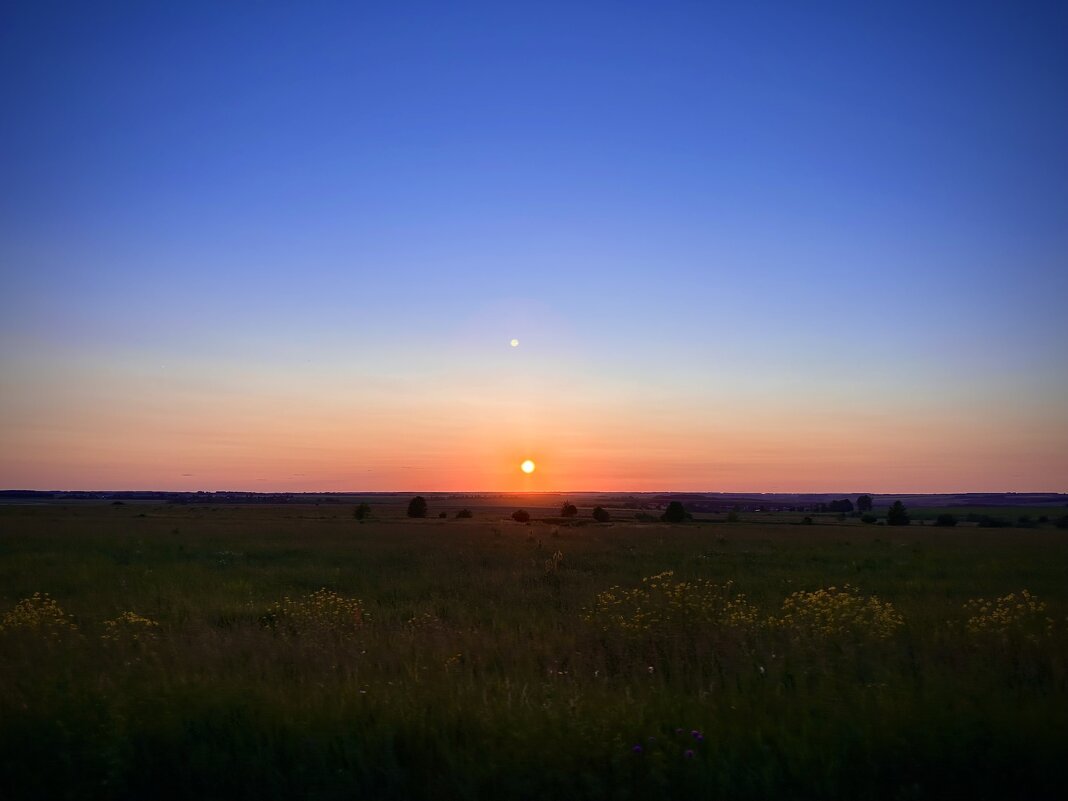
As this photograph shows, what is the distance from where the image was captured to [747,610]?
11484 millimetres

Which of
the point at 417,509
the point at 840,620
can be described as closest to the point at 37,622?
the point at 840,620

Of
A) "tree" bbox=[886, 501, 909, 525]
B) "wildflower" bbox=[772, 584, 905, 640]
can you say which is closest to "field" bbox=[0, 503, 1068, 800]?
"wildflower" bbox=[772, 584, 905, 640]

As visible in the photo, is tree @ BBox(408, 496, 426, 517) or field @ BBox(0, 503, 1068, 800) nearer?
field @ BBox(0, 503, 1068, 800)

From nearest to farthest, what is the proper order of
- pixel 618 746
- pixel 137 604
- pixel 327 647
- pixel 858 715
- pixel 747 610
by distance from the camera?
1. pixel 618 746
2. pixel 858 715
3. pixel 327 647
4. pixel 747 610
5. pixel 137 604

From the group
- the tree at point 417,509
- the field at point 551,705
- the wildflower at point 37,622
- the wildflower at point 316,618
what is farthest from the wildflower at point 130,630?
the tree at point 417,509

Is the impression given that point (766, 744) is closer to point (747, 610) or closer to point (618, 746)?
point (618, 746)

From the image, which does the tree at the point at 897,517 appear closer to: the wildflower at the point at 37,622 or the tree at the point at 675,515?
the tree at the point at 675,515

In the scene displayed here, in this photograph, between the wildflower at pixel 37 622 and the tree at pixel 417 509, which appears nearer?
the wildflower at pixel 37 622

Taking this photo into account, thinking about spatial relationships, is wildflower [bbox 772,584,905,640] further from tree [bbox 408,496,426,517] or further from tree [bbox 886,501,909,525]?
tree [bbox 408,496,426,517]

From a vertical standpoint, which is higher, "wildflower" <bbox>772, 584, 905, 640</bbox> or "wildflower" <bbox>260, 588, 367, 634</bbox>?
"wildflower" <bbox>772, 584, 905, 640</bbox>

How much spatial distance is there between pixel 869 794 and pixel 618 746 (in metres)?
1.53

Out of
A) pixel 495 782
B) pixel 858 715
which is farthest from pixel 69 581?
pixel 858 715

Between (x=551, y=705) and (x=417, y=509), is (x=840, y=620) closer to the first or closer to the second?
(x=551, y=705)

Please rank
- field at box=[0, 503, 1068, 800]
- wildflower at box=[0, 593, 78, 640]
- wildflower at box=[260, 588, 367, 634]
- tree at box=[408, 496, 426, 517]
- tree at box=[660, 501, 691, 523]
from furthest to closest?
1. tree at box=[408, 496, 426, 517]
2. tree at box=[660, 501, 691, 523]
3. wildflower at box=[260, 588, 367, 634]
4. wildflower at box=[0, 593, 78, 640]
5. field at box=[0, 503, 1068, 800]
